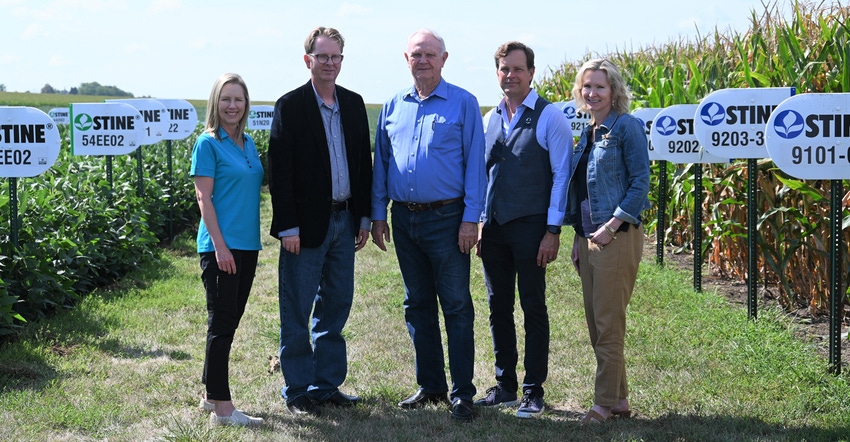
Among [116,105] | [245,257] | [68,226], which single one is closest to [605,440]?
[245,257]

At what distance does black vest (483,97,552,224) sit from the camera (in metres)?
5.14

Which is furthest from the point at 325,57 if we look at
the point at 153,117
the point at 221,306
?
the point at 153,117

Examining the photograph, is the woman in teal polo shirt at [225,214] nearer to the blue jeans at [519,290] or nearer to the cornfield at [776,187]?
the blue jeans at [519,290]

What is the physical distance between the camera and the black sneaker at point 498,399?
5.55m

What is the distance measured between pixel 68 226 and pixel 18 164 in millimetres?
1346

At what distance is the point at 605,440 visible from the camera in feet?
15.9

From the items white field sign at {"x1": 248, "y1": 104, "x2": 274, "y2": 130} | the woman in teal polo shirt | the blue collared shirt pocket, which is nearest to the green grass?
the woman in teal polo shirt

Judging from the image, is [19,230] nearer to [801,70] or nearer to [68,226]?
[68,226]

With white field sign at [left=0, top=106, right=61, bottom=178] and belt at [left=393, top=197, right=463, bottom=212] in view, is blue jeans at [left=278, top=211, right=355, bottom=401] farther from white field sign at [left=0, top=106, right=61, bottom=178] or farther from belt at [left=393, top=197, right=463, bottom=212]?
white field sign at [left=0, top=106, right=61, bottom=178]

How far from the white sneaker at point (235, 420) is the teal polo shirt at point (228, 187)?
0.92 m

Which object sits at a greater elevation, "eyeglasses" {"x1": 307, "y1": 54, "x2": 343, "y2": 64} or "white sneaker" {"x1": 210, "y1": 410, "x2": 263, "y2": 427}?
"eyeglasses" {"x1": 307, "y1": 54, "x2": 343, "y2": 64}

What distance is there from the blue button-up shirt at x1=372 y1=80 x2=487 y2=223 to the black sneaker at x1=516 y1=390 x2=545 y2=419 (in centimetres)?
108

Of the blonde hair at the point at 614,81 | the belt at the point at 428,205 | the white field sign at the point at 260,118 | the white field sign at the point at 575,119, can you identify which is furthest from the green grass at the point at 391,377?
the white field sign at the point at 260,118

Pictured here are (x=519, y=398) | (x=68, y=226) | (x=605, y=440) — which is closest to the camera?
(x=605, y=440)
